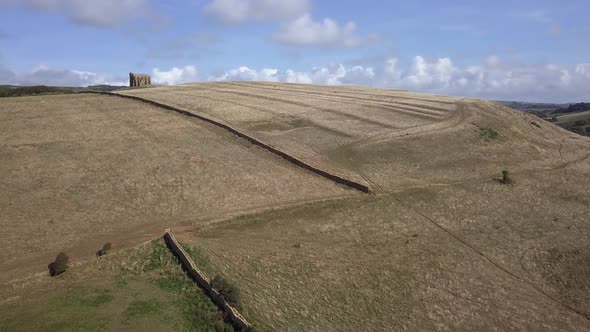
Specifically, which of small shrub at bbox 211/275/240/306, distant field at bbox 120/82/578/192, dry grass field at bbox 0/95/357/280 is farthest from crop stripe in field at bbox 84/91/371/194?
small shrub at bbox 211/275/240/306

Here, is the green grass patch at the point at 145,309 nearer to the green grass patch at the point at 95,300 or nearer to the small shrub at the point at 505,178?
the green grass patch at the point at 95,300

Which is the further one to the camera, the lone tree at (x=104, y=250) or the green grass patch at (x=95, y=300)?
the lone tree at (x=104, y=250)

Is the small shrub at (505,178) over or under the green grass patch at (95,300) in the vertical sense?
Result: over

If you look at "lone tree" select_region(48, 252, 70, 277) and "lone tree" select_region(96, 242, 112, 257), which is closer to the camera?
"lone tree" select_region(48, 252, 70, 277)

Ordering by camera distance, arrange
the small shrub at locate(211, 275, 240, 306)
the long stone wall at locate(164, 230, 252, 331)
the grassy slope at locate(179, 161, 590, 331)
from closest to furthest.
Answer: the long stone wall at locate(164, 230, 252, 331)
the small shrub at locate(211, 275, 240, 306)
the grassy slope at locate(179, 161, 590, 331)

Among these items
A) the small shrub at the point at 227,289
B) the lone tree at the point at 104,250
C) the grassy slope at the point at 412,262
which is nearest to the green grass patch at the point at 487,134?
the grassy slope at the point at 412,262

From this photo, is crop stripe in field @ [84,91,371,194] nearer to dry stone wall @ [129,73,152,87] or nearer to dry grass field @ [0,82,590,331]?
dry grass field @ [0,82,590,331]
